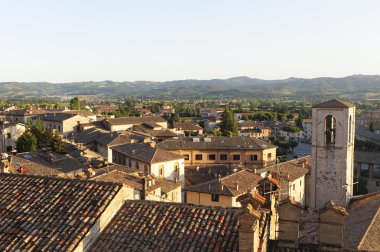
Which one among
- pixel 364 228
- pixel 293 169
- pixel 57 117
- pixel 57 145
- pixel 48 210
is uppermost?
pixel 48 210

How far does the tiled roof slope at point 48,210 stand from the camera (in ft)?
26.8

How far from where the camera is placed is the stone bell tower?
26.3m

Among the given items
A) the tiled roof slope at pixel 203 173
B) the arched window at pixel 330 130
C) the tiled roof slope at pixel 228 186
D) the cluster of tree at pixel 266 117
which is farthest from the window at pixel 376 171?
the cluster of tree at pixel 266 117

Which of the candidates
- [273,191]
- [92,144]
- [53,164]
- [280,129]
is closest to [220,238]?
[273,191]

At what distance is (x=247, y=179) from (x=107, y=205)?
1023 inches

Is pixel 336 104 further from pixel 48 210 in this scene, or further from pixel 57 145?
pixel 57 145

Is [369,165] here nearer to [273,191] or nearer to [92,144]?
[92,144]

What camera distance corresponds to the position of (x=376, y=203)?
21406 mm

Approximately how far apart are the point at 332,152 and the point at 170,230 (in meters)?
20.5

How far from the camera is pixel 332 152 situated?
2678cm

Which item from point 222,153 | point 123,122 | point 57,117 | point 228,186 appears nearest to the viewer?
point 228,186

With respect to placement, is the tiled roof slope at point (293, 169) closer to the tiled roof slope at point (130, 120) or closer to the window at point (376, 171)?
the window at point (376, 171)

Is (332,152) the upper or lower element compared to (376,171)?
upper

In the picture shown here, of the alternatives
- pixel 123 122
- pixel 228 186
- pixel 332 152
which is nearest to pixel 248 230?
pixel 332 152
